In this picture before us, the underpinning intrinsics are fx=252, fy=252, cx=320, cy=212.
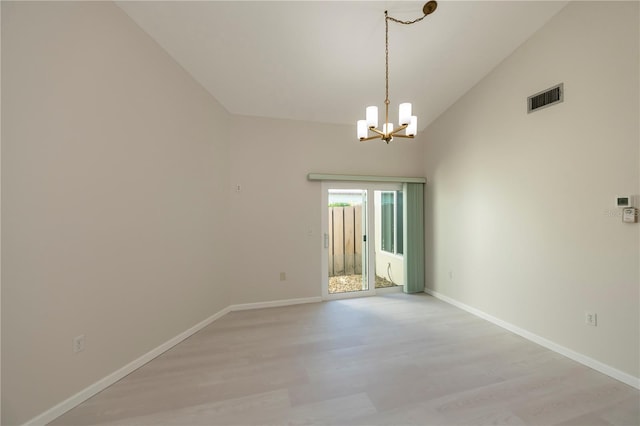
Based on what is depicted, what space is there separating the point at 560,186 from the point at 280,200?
3.45 m

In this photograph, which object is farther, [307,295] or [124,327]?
[307,295]

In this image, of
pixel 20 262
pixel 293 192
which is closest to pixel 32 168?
pixel 20 262

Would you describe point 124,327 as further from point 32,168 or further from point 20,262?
point 32,168

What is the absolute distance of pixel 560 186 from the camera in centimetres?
266

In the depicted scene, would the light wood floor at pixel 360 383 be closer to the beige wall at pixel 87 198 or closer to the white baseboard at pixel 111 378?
the white baseboard at pixel 111 378

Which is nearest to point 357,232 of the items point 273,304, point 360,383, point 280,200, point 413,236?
point 413,236

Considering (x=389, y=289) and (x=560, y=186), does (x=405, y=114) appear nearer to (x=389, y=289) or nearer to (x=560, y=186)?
(x=560, y=186)

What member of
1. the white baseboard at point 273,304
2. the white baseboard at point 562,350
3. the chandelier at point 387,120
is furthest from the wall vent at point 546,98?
the white baseboard at point 273,304

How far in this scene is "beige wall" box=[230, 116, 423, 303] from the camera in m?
3.87

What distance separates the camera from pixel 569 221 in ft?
8.49

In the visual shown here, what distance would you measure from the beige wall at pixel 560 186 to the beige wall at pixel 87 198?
391 cm

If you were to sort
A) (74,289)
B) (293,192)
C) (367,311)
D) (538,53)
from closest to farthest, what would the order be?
(74,289), (538,53), (367,311), (293,192)

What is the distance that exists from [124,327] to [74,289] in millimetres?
601

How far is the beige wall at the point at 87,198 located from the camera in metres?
1.58
